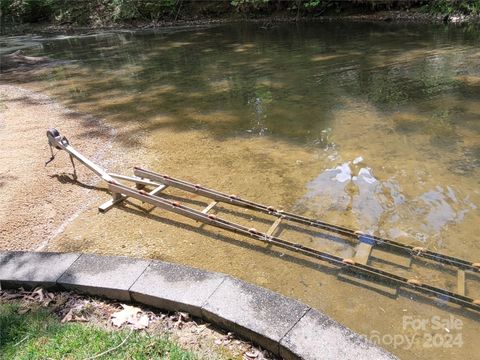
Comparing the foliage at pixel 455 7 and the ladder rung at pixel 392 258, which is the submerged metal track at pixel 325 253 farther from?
the foliage at pixel 455 7

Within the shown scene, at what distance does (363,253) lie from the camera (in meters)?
3.51

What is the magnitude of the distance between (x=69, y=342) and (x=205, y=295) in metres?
0.94

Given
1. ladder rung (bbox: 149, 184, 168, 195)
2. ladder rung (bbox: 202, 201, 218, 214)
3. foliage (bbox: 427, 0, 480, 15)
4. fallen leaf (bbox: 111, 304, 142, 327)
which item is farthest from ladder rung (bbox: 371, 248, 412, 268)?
foliage (bbox: 427, 0, 480, 15)

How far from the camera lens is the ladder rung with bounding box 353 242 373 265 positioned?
3.42 m

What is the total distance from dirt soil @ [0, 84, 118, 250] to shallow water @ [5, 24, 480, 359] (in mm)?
311

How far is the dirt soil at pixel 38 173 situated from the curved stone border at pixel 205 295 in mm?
951

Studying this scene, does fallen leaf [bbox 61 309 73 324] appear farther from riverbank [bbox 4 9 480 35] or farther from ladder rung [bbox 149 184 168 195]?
riverbank [bbox 4 9 480 35]

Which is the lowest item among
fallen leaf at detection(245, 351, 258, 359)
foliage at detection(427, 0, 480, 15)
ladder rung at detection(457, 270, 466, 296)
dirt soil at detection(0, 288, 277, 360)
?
ladder rung at detection(457, 270, 466, 296)

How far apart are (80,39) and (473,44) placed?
15326 millimetres

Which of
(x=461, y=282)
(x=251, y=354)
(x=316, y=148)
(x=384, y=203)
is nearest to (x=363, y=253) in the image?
(x=461, y=282)

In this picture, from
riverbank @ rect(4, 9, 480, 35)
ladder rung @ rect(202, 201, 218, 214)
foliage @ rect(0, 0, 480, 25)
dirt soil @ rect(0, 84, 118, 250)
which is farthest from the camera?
foliage @ rect(0, 0, 480, 25)

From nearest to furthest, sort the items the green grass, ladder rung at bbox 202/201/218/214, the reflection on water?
the green grass < the reflection on water < ladder rung at bbox 202/201/218/214

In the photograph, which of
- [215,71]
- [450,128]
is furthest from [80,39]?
[450,128]

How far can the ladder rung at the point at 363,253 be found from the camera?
11.2 ft
